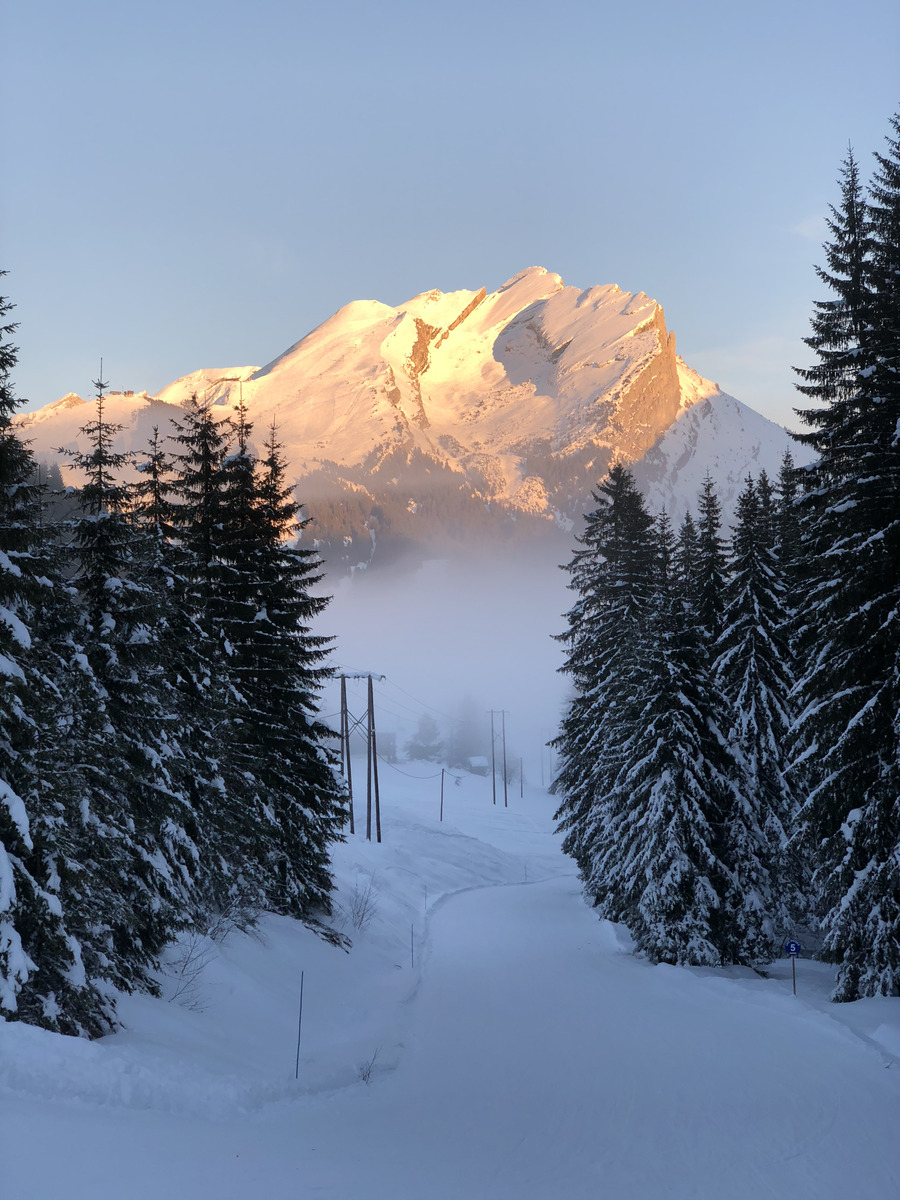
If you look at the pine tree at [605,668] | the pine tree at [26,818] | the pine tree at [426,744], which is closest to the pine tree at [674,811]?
the pine tree at [605,668]

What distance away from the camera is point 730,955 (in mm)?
22953

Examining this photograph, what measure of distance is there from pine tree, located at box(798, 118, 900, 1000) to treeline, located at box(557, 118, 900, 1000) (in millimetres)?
43

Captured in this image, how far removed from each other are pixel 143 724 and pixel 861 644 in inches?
532

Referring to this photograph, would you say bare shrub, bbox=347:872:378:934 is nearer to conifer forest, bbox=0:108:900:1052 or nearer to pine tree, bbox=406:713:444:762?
conifer forest, bbox=0:108:900:1052

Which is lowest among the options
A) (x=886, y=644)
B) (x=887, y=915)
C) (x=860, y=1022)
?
(x=860, y=1022)

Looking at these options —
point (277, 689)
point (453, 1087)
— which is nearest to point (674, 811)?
point (453, 1087)

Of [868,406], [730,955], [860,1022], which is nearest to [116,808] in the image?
[860,1022]

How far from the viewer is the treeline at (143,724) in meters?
10.5

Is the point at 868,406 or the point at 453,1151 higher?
the point at 868,406

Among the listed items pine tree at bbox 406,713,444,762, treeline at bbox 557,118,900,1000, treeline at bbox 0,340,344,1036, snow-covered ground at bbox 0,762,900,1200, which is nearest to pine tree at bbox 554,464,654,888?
treeline at bbox 557,118,900,1000

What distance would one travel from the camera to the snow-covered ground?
8.76 meters

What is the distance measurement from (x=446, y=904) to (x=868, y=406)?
30127mm

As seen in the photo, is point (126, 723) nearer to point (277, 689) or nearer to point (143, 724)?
point (143, 724)

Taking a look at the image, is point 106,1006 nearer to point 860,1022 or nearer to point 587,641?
point 860,1022
